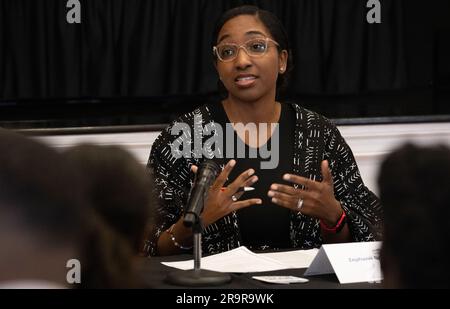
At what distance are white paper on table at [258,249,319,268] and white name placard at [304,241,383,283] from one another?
0.14 meters

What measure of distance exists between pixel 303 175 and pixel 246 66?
0.46 m

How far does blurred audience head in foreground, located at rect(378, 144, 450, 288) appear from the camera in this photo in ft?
3.38

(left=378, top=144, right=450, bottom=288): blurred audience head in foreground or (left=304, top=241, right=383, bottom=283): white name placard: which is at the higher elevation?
(left=378, top=144, right=450, bottom=288): blurred audience head in foreground

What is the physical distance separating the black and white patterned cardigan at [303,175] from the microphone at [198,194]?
0.75m

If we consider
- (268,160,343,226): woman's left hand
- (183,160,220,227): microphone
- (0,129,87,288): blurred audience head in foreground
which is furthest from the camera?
(268,160,343,226): woman's left hand

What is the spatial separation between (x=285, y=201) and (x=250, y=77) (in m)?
0.67

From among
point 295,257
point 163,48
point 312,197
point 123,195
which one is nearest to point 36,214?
point 123,195

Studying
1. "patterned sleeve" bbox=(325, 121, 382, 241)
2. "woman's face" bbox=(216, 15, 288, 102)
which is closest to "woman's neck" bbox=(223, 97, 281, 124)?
"woman's face" bbox=(216, 15, 288, 102)

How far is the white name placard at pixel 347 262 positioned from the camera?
216 cm

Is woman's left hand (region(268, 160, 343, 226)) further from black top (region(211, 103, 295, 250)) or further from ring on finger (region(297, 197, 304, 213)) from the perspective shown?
black top (region(211, 103, 295, 250))

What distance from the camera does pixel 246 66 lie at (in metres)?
3.00

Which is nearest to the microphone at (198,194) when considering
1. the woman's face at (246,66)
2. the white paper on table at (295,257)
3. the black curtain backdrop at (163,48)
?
the white paper on table at (295,257)

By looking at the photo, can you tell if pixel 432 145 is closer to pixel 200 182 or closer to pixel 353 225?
pixel 200 182
